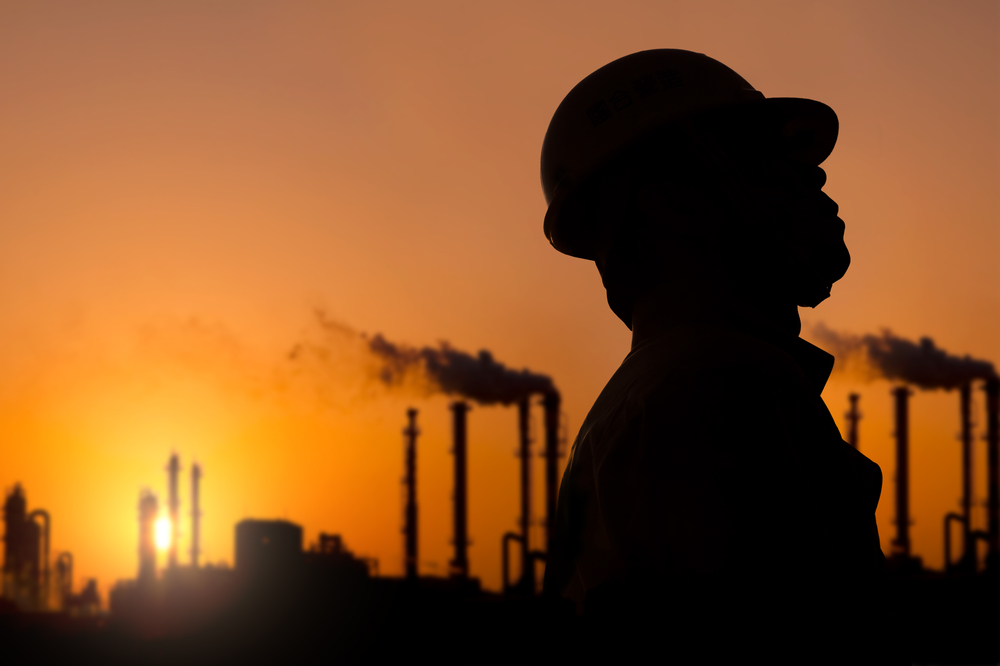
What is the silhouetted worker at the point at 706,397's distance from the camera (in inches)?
48.4

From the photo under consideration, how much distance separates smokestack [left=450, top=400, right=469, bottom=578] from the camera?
113 ft

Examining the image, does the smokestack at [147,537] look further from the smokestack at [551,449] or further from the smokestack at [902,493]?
the smokestack at [902,493]

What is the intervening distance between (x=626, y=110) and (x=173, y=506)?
39.7 m

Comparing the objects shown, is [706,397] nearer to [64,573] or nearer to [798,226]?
[798,226]

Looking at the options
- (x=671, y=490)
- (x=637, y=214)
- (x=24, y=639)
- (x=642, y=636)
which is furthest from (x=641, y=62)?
(x=24, y=639)

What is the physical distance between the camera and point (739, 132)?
1.67 metres

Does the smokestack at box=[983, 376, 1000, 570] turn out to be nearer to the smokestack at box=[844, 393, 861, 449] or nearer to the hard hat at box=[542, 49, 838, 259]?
the smokestack at box=[844, 393, 861, 449]

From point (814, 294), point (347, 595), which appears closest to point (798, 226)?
point (814, 294)

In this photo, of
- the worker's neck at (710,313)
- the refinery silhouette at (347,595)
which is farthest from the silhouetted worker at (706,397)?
the refinery silhouette at (347,595)

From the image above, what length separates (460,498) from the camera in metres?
34.6

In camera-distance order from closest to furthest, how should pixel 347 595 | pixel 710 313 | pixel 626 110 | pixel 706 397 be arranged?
pixel 706 397 < pixel 710 313 < pixel 626 110 < pixel 347 595

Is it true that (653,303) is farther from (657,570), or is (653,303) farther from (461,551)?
(461,551)

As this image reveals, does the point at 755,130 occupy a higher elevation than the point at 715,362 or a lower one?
higher

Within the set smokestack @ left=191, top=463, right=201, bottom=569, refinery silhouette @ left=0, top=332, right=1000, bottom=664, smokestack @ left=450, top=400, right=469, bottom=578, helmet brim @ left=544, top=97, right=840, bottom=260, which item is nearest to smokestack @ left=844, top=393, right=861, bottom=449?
refinery silhouette @ left=0, top=332, right=1000, bottom=664
